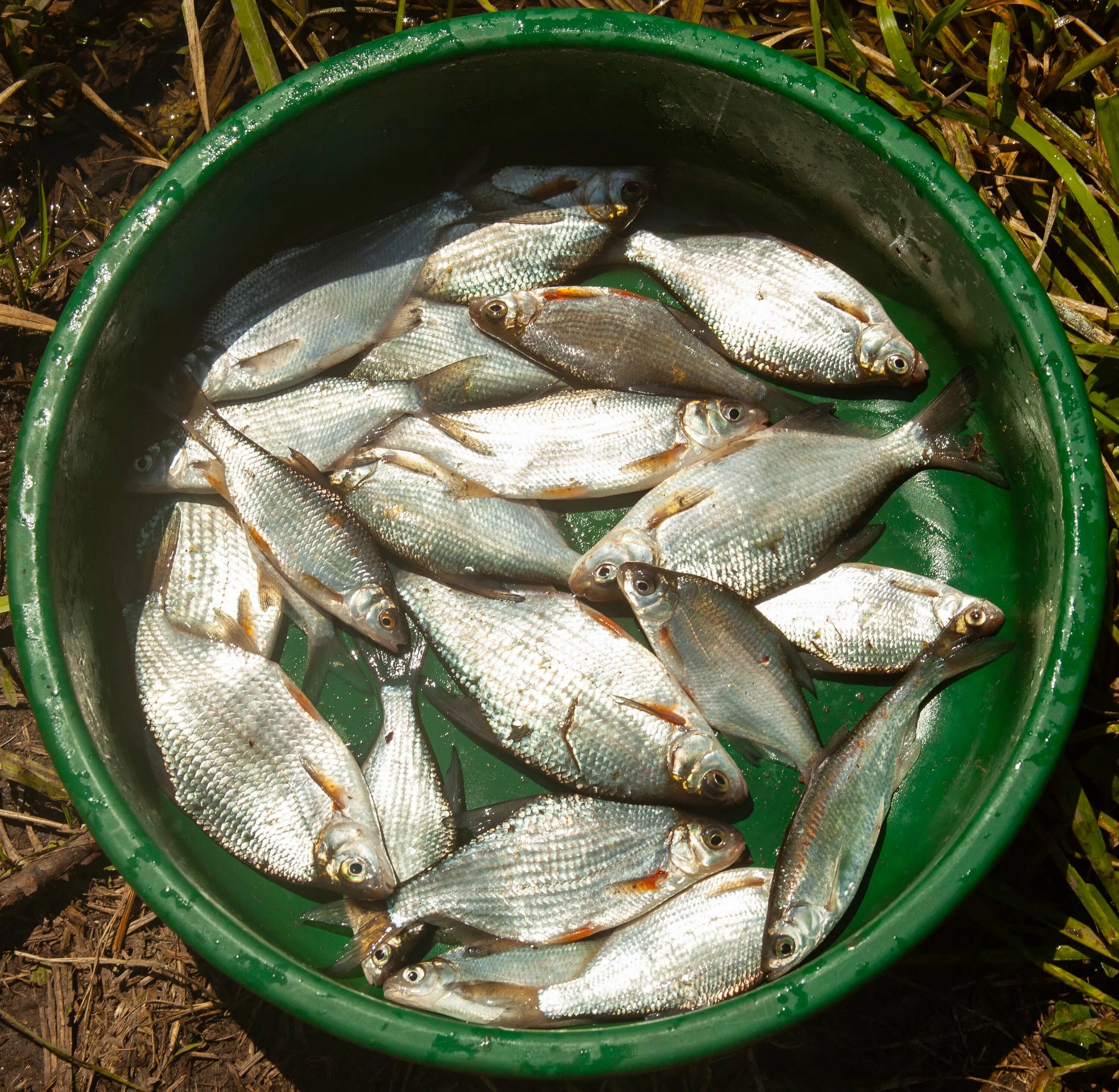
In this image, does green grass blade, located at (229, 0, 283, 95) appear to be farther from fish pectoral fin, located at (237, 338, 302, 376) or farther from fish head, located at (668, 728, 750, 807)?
fish head, located at (668, 728, 750, 807)

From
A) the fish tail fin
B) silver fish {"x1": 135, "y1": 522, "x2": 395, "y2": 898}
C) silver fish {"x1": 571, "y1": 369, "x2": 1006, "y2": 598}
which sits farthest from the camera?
the fish tail fin

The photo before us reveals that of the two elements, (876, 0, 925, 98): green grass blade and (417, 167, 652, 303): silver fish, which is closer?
(417, 167, 652, 303): silver fish

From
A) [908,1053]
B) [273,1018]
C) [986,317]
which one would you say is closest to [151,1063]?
[273,1018]

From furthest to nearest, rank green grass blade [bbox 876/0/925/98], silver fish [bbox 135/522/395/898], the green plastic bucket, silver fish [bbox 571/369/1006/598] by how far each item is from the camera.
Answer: green grass blade [bbox 876/0/925/98], silver fish [bbox 571/369/1006/598], silver fish [bbox 135/522/395/898], the green plastic bucket

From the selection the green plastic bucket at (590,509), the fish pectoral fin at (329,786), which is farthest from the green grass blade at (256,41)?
the fish pectoral fin at (329,786)

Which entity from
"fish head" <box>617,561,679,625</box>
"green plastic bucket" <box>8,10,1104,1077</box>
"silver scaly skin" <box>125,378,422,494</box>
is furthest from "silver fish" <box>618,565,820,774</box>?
"silver scaly skin" <box>125,378,422,494</box>

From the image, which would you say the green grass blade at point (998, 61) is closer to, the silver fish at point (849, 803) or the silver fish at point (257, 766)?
the silver fish at point (849, 803)

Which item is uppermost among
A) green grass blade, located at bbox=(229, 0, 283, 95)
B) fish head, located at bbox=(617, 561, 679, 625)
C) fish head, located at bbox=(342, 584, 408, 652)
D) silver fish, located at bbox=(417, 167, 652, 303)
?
green grass blade, located at bbox=(229, 0, 283, 95)

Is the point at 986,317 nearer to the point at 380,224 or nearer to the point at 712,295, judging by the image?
the point at 712,295

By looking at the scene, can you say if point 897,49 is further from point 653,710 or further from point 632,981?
point 632,981
